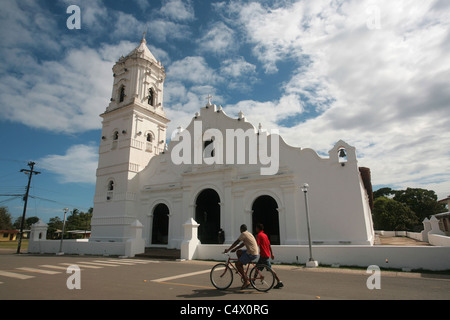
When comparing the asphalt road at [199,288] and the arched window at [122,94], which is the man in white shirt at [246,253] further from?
the arched window at [122,94]

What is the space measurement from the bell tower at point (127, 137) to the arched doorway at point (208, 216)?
5.85 m

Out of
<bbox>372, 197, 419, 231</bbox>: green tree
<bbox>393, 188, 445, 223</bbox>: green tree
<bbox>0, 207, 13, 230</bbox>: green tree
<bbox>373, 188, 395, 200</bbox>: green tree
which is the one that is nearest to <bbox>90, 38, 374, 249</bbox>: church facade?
<bbox>372, 197, 419, 231</bbox>: green tree

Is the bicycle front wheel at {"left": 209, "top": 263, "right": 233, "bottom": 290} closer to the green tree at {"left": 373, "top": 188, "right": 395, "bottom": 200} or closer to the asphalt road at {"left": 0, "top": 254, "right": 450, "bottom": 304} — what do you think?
the asphalt road at {"left": 0, "top": 254, "right": 450, "bottom": 304}

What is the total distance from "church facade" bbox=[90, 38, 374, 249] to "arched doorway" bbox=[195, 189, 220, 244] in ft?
0.25

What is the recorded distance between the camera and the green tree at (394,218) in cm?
4119

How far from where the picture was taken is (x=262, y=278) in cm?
646

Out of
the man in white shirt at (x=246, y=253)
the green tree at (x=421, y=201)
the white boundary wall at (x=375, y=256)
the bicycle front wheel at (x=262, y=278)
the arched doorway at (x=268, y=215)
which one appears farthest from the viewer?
the green tree at (x=421, y=201)

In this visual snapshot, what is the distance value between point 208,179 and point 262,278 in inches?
509

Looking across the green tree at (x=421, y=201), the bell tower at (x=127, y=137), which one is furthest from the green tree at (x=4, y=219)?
the green tree at (x=421, y=201)

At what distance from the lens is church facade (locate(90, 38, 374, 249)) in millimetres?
15289

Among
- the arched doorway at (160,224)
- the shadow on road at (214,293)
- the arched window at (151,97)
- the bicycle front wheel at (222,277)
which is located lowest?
the shadow on road at (214,293)

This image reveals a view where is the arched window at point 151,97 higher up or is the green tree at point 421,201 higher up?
the arched window at point 151,97
